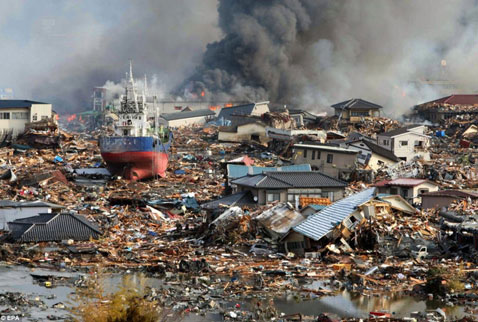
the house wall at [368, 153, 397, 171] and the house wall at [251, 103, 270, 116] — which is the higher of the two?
the house wall at [251, 103, 270, 116]

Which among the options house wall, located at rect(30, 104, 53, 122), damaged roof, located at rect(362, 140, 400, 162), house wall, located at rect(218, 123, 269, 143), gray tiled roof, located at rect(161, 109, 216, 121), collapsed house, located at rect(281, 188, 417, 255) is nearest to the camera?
collapsed house, located at rect(281, 188, 417, 255)

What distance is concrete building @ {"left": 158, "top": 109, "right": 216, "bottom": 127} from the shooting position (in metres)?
64.4

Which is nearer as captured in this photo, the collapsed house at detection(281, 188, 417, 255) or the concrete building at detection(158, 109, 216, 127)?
the collapsed house at detection(281, 188, 417, 255)

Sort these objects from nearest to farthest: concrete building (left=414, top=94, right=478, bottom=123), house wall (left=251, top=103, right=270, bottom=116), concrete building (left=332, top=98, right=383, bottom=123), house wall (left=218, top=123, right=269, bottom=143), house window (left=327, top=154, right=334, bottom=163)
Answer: house window (left=327, top=154, right=334, bottom=163)
house wall (left=218, top=123, right=269, bottom=143)
concrete building (left=332, top=98, right=383, bottom=123)
concrete building (left=414, top=94, right=478, bottom=123)
house wall (left=251, top=103, right=270, bottom=116)

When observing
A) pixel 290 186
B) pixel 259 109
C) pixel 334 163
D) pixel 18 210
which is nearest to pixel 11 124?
pixel 334 163

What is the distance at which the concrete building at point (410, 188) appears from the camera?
28000 millimetres

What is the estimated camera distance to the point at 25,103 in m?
48.5

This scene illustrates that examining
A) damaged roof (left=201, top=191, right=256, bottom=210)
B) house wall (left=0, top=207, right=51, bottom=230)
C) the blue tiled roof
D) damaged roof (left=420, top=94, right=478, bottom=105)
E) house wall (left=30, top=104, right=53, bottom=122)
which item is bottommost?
house wall (left=0, top=207, right=51, bottom=230)

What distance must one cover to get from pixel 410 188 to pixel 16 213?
13.5 metres

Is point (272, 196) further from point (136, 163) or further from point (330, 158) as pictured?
point (136, 163)

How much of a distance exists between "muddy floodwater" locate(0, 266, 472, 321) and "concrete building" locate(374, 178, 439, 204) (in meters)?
11.4

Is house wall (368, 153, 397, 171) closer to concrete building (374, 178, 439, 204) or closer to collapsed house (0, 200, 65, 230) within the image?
concrete building (374, 178, 439, 204)

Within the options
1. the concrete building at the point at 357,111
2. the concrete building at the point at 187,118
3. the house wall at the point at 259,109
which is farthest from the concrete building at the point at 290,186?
the concrete building at the point at 187,118

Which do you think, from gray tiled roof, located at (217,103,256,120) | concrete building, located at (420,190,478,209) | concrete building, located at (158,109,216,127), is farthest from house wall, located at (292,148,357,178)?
concrete building, located at (158,109,216,127)
